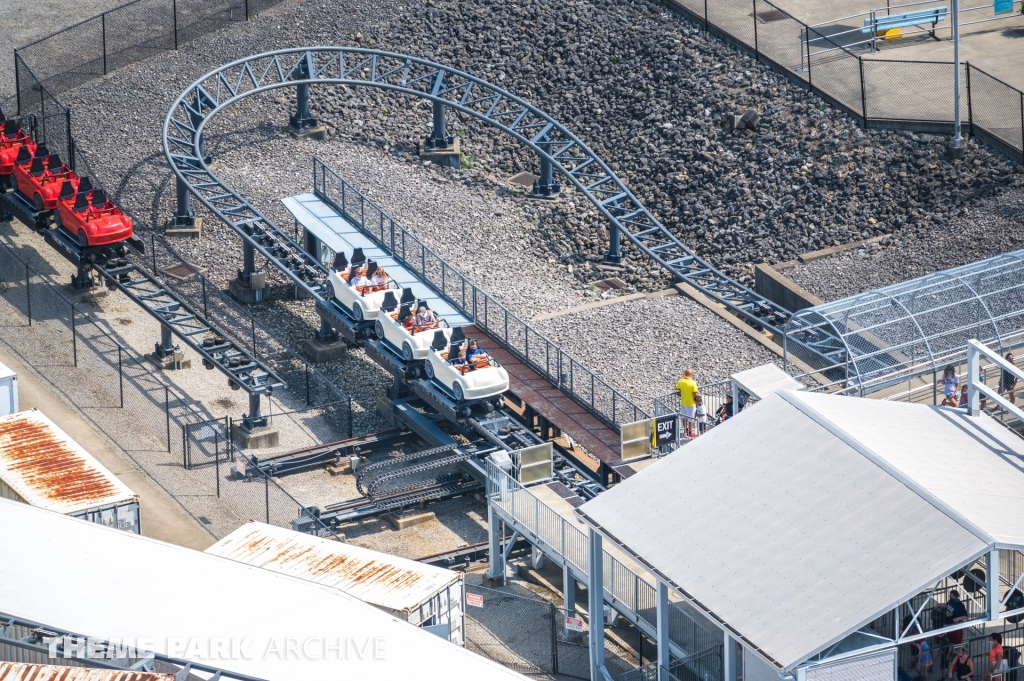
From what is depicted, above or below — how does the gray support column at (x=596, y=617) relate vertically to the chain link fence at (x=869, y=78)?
below

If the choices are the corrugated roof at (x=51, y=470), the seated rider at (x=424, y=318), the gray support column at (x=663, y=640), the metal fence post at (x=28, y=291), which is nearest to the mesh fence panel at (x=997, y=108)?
the seated rider at (x=424, y=318)

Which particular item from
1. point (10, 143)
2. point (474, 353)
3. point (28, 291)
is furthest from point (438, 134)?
point (474, 353)

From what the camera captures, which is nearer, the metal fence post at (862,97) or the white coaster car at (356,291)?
the white coaster car at (356,291)

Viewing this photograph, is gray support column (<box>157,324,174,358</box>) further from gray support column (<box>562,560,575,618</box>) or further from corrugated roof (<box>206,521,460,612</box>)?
gray support column (<box>562,560,575,618</box>)

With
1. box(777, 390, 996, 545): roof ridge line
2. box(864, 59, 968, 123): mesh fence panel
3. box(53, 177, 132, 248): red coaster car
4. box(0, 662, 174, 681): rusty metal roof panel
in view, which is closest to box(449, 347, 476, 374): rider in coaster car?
box(777, 390, 996, 545): roof ridge line

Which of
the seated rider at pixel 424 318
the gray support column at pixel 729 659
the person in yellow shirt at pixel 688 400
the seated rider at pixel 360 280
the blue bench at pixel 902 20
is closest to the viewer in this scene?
the gray support column at pixel 729 659

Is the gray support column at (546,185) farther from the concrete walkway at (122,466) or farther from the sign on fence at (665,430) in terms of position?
the sign on fence at (665,430)

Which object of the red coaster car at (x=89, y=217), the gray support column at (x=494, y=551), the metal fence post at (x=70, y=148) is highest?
the metal fence post at (x=70, y=148)
